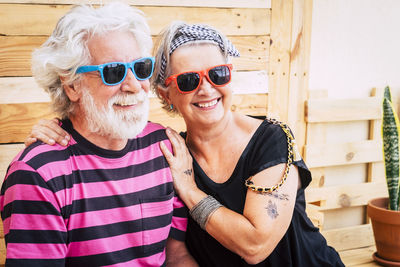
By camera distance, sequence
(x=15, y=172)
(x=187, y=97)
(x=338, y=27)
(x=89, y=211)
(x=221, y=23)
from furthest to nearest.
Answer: (x=338, y=27) → (x=221, y=23) → (x=187, y=97) → (x=89, y=211) → (x=15, y=172)

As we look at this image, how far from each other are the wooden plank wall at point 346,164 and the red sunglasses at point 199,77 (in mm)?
1857

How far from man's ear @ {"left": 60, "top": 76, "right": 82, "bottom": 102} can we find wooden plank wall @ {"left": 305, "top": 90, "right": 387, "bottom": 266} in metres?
2.27

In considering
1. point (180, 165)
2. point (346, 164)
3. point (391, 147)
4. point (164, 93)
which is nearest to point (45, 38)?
point (164, 93)

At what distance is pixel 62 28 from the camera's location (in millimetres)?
1699

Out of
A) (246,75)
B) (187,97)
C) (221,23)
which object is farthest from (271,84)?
(187,97)

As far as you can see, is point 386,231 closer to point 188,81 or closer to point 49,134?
point 188,81

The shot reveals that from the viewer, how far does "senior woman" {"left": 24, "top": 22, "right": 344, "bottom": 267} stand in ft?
5.99

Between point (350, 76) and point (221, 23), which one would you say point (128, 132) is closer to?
→ point (221, 23)

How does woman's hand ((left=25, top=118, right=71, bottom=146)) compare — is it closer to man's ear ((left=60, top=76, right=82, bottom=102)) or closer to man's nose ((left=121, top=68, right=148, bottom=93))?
man's ear ((left=60, top=76, right=82, bottom=102))

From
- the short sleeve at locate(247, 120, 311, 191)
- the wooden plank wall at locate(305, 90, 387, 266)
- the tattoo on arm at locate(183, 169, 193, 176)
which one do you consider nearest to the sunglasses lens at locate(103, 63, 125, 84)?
the tattoo on arm at locate(183, 169, 193, 176)

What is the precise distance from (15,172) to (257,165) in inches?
36.7

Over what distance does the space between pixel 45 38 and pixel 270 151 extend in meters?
1.60

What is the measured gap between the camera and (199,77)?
188 centimetres

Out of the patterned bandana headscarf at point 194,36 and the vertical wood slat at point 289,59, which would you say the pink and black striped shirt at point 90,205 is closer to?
the patterned bandana headscarf at point 194,36
